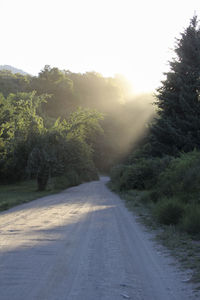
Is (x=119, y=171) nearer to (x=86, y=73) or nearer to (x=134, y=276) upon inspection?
(x=134, y=276)

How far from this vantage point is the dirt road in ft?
18.4

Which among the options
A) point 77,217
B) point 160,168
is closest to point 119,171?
point 160,168

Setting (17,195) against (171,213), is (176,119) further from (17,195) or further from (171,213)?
(171,213)

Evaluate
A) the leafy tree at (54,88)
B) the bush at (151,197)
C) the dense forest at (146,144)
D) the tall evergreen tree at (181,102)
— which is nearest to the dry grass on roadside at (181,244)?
the dense forest at (146,144)

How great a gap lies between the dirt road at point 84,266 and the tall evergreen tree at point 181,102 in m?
18.6

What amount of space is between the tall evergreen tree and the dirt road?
1858 cm

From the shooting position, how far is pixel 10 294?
5.41m

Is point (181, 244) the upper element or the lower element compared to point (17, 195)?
lower

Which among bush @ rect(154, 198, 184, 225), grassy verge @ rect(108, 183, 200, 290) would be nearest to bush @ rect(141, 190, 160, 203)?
grassy verge @ rect(108, 183, 200, 290)

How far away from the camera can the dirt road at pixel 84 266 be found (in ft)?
18.4

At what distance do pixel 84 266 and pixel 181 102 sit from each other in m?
23.8

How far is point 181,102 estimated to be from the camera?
29.1 m

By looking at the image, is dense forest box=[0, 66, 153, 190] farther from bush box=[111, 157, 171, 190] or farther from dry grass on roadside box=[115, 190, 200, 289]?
dry grass on roadside box=[115, 190, 200, 289]

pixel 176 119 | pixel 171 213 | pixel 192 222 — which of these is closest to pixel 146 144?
pixel 176 119
